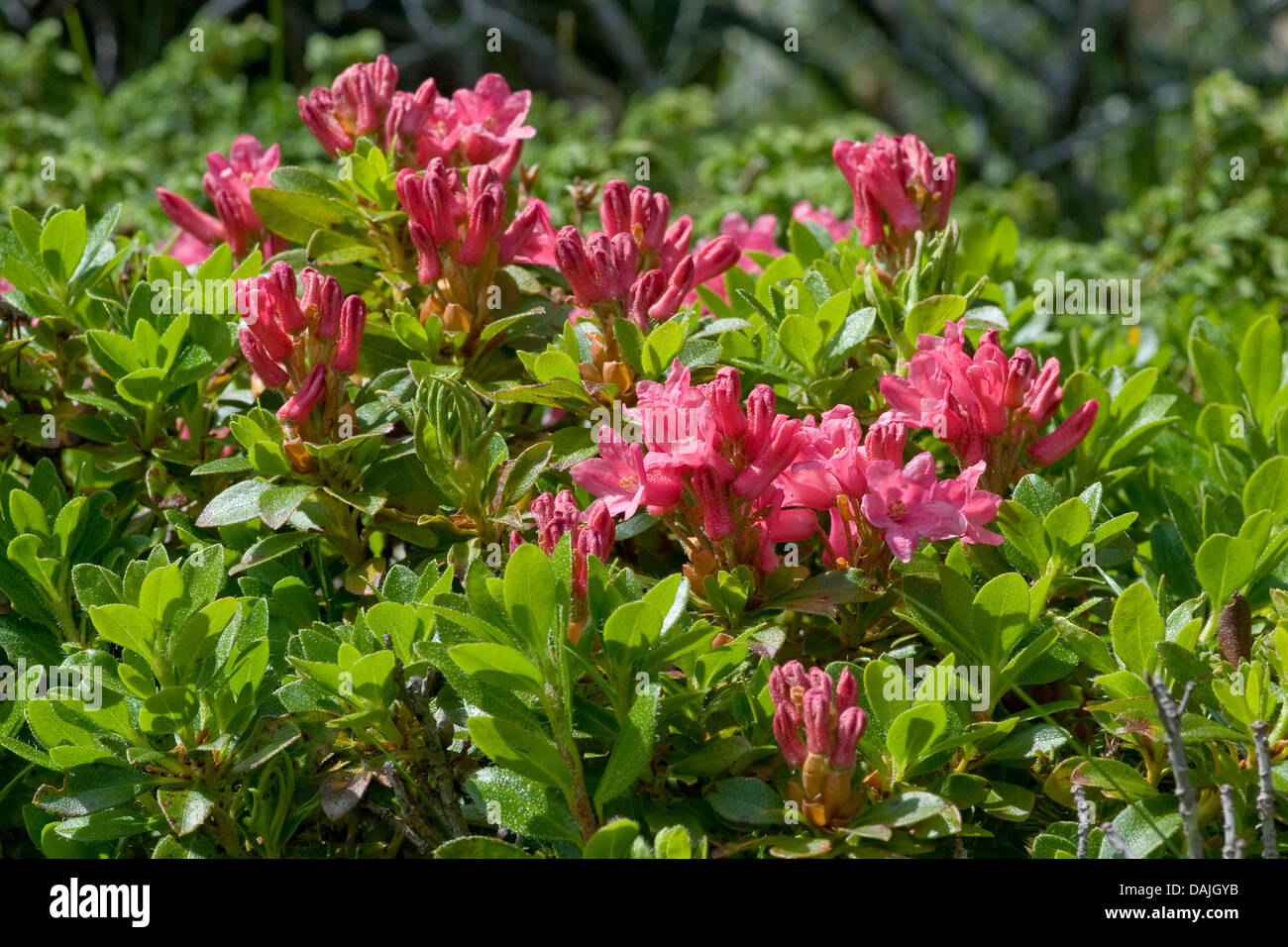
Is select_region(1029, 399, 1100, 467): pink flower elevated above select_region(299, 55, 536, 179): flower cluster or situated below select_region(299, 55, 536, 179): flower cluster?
below

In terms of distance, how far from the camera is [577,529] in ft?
4.61

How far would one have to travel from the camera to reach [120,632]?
4.57 feet

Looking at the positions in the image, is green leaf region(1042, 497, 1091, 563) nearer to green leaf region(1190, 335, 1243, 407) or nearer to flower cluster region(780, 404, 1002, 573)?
flower cluster region(780, 404, 1002, 573)

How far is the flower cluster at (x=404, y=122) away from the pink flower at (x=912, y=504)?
0.88 m

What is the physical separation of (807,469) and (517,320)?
516 mm

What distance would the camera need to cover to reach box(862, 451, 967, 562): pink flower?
143 centimetres

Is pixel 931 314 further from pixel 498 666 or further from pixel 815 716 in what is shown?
pixel 498 666

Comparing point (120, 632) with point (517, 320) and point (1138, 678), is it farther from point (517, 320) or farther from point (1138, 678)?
point (1138, 678)

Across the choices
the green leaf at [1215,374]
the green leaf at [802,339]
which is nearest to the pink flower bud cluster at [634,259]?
the green leaf at [802,339]

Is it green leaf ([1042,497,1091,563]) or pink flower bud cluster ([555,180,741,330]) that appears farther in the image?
pink flower bud cluster ([555,180,741,330])

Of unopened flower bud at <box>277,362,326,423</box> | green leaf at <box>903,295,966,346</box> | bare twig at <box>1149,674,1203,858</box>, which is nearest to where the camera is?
bare twig at <box>1149,674,1203,858</box>

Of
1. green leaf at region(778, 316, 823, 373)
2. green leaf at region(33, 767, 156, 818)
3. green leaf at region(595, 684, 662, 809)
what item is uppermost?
green leaf at region(778, 316, 823, 373)

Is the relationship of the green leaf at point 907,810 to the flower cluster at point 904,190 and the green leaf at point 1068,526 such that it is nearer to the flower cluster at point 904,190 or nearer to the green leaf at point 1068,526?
the green leaf at point 1068,526

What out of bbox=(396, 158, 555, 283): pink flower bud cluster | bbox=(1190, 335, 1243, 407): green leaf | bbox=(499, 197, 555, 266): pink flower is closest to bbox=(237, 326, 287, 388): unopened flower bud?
bbox=(396, 158, 555, 283): pink flower bud cluster
